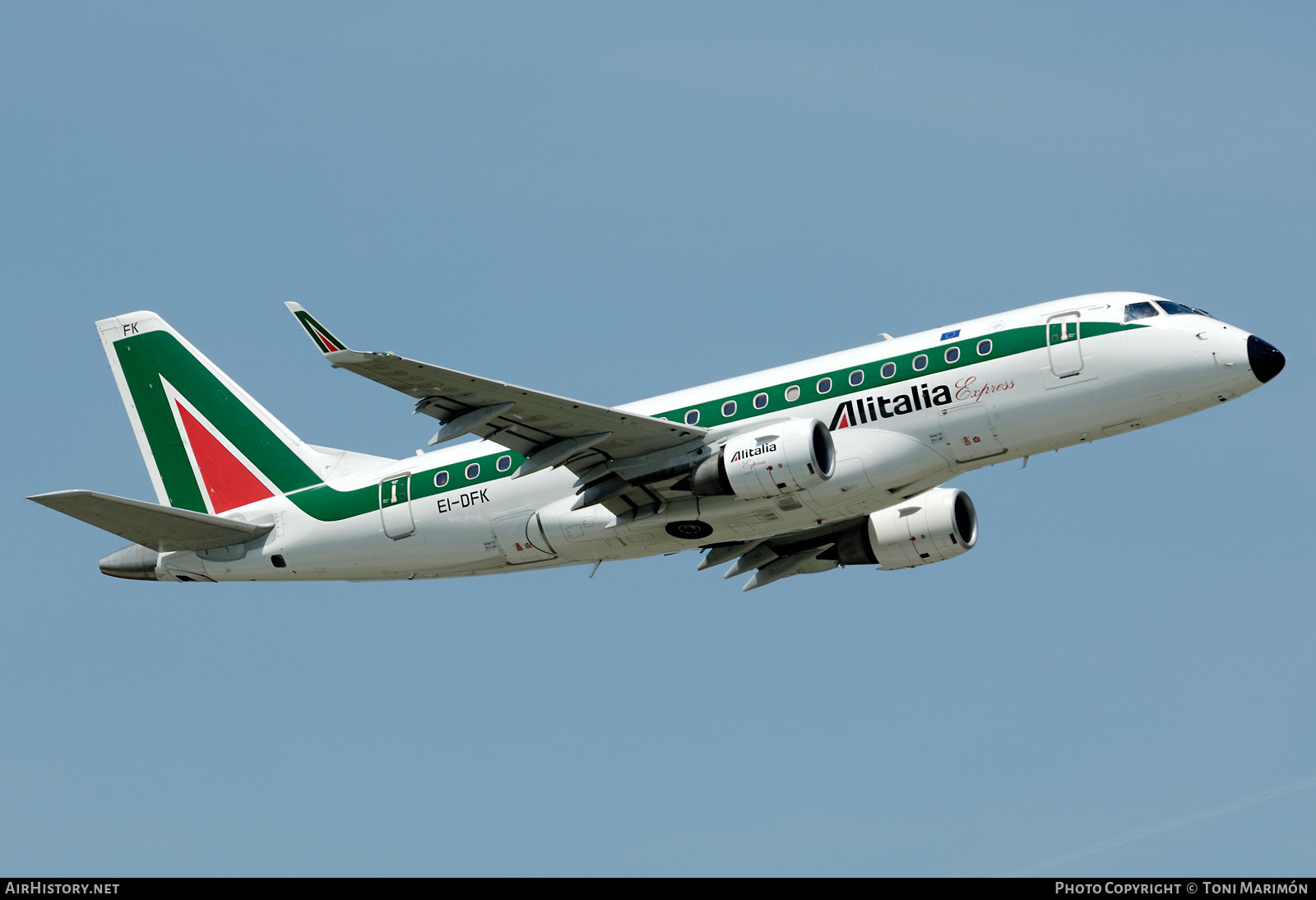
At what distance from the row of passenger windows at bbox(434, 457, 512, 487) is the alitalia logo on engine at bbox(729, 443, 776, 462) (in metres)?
6.91

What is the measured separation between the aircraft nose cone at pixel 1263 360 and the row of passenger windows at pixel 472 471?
18.0 m

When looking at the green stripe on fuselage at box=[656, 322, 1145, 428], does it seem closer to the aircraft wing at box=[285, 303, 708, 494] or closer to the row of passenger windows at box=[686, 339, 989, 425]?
the row of passenger windows at box=[686, 339, 989, 425]

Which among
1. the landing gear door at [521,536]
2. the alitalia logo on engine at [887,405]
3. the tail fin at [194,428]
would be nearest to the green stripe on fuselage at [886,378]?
the alitalia logo on engine at [887,405]

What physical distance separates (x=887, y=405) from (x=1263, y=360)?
841cm

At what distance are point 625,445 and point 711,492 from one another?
2.41m

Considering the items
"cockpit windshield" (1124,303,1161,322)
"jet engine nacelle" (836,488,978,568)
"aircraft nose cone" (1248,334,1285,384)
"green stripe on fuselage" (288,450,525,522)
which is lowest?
"jet engine nacelle" (836,488,978,568)

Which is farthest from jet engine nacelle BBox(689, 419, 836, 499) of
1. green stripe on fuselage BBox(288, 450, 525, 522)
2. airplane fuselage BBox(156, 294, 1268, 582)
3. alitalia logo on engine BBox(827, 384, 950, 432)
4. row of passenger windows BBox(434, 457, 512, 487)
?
green stripe on fuselage BBox(288, 450, 525, 522)

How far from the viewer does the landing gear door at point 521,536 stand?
135ft

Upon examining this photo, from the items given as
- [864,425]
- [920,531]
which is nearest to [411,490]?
[864,425]

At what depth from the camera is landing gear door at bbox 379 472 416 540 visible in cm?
4253

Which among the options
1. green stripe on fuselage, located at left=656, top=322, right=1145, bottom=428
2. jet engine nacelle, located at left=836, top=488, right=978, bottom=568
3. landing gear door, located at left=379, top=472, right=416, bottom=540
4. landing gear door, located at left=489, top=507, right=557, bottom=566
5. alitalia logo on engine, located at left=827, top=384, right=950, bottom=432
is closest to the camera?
green stripe on fuselage, located at left=656, top=322, right=1145, bottom=428

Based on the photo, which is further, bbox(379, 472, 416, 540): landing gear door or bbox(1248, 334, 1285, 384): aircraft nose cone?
bbox(379, 472, 416, 540): landing gear door
